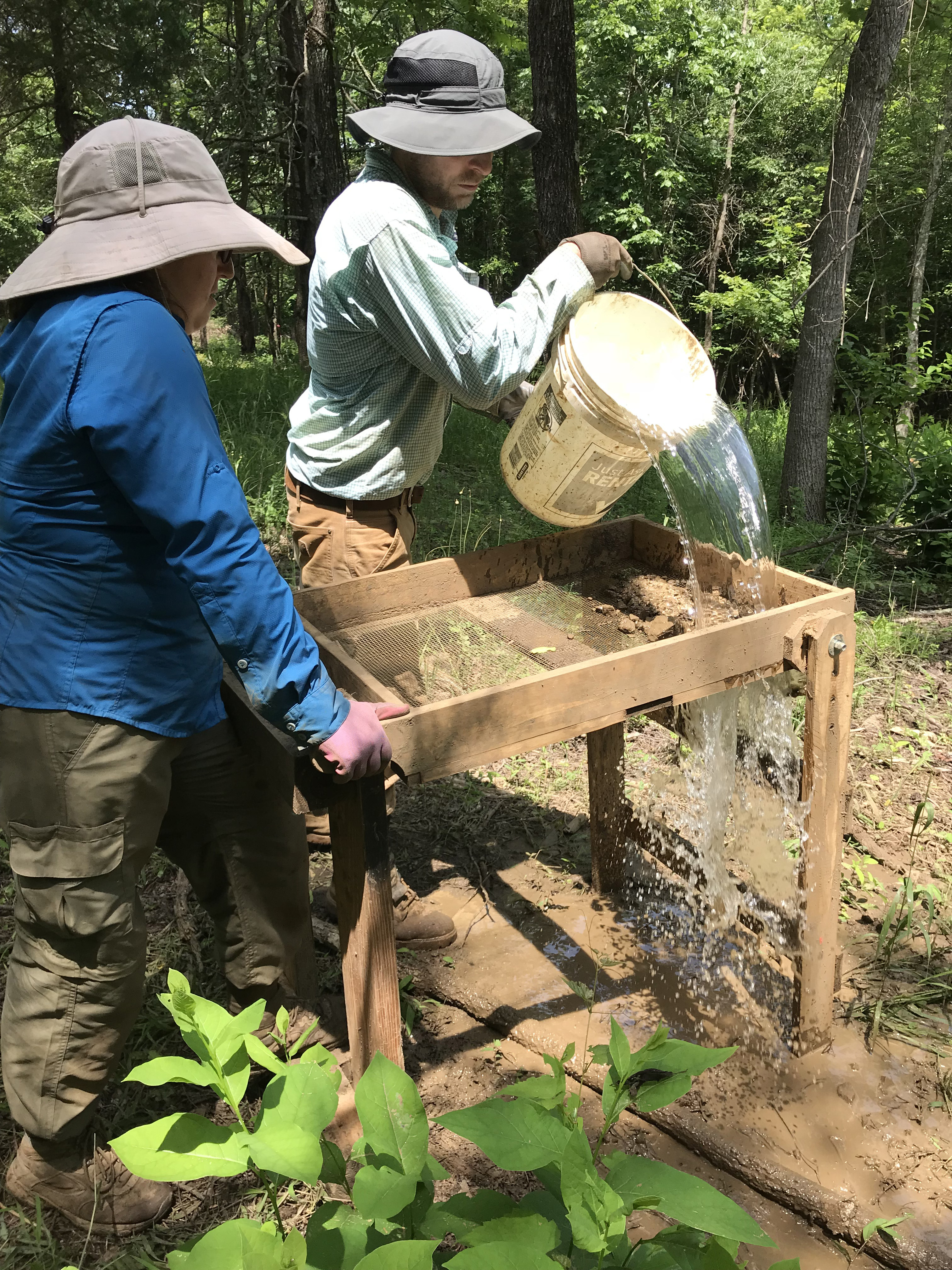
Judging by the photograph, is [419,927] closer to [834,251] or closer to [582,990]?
[582,990]

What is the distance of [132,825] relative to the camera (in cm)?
177

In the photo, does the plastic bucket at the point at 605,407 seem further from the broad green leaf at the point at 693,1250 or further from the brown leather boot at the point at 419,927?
the broad green leaf at the point at 693,1250

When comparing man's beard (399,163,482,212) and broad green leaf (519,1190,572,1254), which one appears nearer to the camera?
broad green leaf (519,1190,572,1254)

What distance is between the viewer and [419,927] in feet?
Answer: 9.34

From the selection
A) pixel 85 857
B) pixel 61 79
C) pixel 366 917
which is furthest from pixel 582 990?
pixel 61 79

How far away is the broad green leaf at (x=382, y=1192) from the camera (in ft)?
3.39

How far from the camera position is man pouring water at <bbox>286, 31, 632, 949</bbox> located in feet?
6.83

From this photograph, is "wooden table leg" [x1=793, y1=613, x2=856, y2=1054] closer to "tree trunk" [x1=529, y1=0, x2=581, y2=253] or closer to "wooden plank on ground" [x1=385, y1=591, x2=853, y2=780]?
"wooden plank on ground" [x1=385, y1=591, x2=853, y2=780]

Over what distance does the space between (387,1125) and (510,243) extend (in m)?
22.6

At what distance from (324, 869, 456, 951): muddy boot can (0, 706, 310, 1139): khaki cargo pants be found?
2.87 feet

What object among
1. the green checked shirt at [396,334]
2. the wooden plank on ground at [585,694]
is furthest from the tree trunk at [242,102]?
the wooden plank on ground at [585,694]

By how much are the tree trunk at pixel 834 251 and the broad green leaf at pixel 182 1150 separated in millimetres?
5150

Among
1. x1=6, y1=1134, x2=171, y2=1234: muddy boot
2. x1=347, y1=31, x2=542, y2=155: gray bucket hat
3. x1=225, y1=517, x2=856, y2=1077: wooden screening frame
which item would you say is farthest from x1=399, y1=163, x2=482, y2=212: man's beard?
x1=6, y1=1134, x2=171, y2=1234: muddy boot

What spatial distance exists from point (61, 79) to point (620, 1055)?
30.3ft
